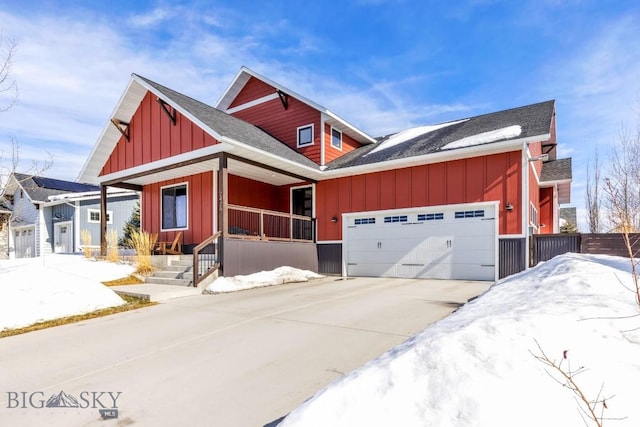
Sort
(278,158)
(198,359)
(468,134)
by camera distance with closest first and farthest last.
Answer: (198,359), (278,158), (468,134)

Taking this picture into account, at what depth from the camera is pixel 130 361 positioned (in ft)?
11.6

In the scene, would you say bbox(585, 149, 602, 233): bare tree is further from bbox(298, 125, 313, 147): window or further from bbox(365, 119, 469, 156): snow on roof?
bbox(298, 125, 313, 147): window

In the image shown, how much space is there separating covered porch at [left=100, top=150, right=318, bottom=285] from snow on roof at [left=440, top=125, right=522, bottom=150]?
195 inches

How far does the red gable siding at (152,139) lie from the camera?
960cm

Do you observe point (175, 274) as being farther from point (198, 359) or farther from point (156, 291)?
point (198, 359)

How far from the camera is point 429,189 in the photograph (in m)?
9.96

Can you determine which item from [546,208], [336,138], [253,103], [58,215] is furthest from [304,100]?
[58,215]

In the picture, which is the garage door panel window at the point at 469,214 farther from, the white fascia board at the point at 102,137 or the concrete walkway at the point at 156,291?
the white fascia board at the point at 102,137

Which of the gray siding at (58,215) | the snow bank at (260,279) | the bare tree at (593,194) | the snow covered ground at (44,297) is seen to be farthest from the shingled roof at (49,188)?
the bare tree at (593,194)

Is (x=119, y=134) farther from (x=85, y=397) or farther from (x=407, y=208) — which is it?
(x=85, y=397)

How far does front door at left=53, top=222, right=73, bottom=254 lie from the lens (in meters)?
19.1

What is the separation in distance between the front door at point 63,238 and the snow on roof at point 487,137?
20.5 meters

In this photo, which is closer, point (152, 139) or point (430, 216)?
point (430, 216)

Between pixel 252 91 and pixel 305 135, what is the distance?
3544 mm
